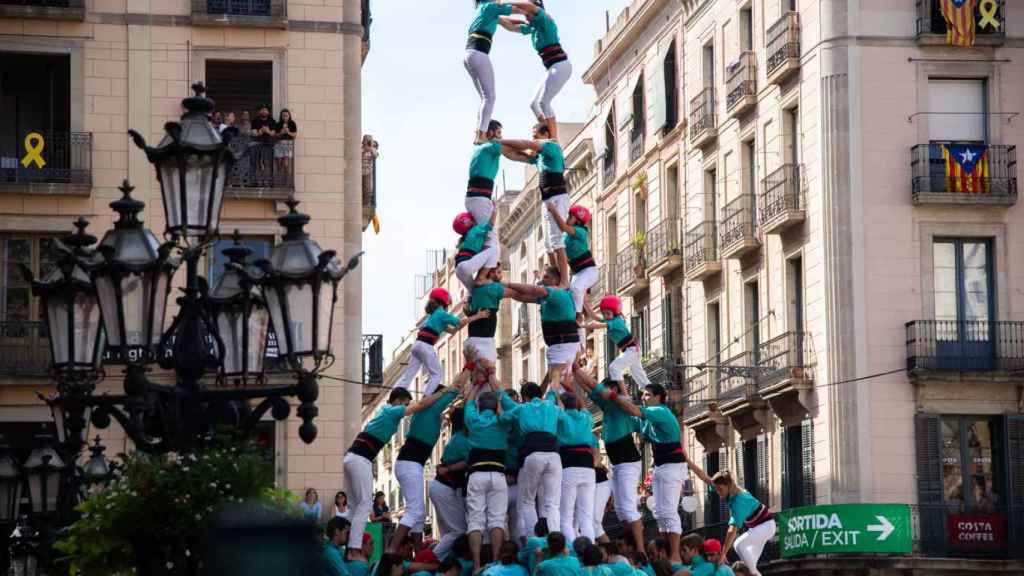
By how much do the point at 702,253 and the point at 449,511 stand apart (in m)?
25.8

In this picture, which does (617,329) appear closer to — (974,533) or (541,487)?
(541,487)

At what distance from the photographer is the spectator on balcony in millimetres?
33938

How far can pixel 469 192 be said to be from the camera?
25.0 metres

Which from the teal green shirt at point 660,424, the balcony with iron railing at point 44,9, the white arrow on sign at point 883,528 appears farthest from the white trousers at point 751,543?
the white arrow on sign at point 883,528

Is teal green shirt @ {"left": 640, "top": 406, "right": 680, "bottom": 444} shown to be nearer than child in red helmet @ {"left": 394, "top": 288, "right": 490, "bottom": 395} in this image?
Yes

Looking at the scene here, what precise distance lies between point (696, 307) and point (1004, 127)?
10.5 m

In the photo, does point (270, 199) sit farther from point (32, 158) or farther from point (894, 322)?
point (894, 322)

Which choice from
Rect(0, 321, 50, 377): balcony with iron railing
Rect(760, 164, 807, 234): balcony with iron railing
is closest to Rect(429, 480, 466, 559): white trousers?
Rect(0, 321, 50, 377): balcony with iron railing

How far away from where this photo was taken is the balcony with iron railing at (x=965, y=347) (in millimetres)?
41031

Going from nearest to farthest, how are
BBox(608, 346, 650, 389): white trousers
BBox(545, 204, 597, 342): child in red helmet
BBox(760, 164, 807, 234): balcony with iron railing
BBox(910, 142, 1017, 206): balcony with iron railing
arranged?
BBox(608, 346, 650, 389): white trousers < BBox(545, 204, 597, 342): child in red helmet < BBox(910, 142, 1017, 206): balcony with iron railing < BBox(760, 164, 807, 234): balcony with iron railing

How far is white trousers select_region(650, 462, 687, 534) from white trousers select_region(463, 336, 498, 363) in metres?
2.49

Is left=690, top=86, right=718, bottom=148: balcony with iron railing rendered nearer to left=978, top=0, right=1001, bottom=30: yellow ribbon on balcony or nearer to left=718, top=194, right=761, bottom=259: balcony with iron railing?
left=718, top=194, right=761, bottom=259: balcony with iron railing

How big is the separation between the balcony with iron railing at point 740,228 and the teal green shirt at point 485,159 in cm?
2078

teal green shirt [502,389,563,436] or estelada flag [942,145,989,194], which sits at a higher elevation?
estelada flag [942,145,989,194]
